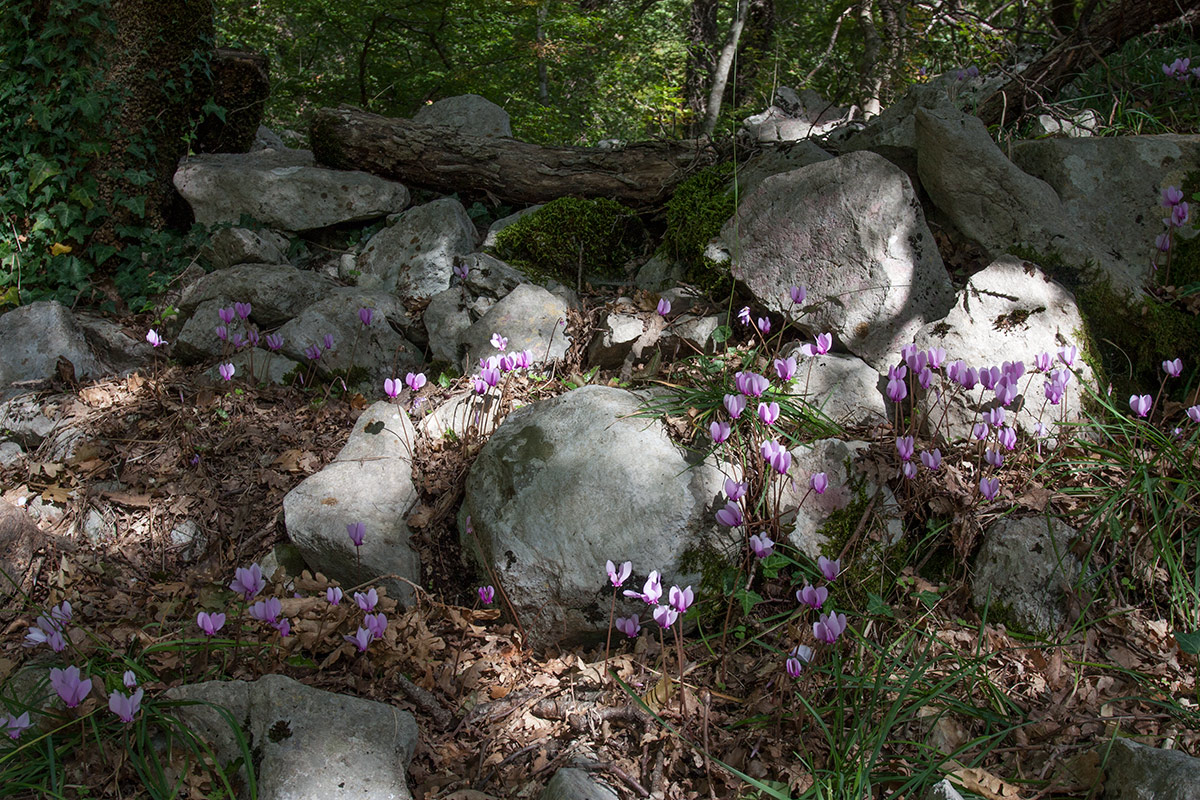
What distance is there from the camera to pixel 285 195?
551 centimetres

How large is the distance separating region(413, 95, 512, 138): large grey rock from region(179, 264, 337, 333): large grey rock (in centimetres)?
239

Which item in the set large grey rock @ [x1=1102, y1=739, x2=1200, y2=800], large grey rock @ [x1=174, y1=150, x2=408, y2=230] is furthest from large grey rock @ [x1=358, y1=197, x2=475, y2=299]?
large grey rock @ [x1=1102, y1=739, x2=1200, y2=800]

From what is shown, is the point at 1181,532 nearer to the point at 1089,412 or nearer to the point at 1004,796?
the point at 1089,412

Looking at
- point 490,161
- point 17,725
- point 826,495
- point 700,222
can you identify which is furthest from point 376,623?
point 490,161

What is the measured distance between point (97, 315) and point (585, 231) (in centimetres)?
347

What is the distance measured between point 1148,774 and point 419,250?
15.2ft

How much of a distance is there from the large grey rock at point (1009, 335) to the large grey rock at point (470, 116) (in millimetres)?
4414

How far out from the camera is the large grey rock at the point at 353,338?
4.44m

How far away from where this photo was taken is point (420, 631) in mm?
2799

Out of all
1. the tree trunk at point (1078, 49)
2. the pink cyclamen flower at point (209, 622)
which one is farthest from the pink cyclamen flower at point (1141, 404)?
the pink cyclamen flower at point (209, 622)

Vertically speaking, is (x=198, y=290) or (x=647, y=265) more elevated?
(x=647, y=265)

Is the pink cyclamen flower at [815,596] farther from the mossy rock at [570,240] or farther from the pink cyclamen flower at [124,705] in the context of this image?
the mossy rock at [570,240]

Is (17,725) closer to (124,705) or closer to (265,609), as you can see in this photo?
(124,705)

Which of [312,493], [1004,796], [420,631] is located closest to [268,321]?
[312,493]
